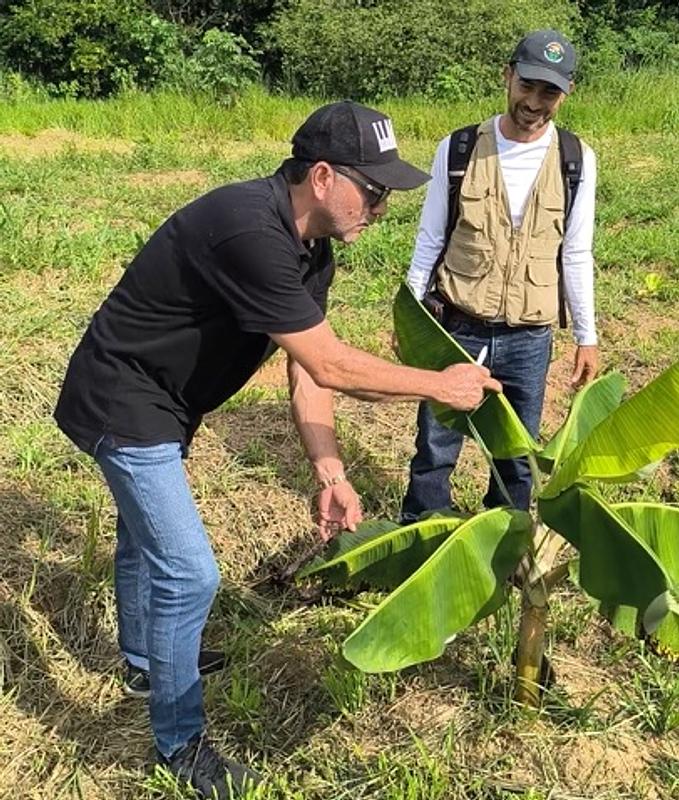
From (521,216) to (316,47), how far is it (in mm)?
17468

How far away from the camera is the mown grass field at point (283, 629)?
270cm

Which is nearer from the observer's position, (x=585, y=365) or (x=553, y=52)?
(x=553, y=52)

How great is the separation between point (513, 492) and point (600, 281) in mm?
3328

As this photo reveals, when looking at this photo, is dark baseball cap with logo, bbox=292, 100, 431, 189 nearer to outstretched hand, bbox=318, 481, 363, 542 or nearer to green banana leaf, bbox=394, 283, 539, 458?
green banana leaf, bbox=394, 283, 539, 458

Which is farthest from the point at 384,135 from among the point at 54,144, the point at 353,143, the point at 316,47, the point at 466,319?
the point at 316,47

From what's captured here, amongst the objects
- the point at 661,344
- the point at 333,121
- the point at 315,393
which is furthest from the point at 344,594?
the point at 661,344

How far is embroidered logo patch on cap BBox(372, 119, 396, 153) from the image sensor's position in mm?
2217

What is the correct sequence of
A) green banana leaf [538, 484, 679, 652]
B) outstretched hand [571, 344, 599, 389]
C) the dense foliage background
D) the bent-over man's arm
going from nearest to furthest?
green banana leaf [538, 484, 679, 652]
the bent-over man's arm
outstretched hand [571, 344, 599, 389]
the dense foliage background

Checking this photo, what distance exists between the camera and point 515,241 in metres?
3.24

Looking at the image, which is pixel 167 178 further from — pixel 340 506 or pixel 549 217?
pixel 340 506

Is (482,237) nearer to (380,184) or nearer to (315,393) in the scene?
(315,393)

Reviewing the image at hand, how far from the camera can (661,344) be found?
18.3 feet

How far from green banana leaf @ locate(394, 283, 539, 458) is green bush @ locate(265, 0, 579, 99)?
16.0 meters

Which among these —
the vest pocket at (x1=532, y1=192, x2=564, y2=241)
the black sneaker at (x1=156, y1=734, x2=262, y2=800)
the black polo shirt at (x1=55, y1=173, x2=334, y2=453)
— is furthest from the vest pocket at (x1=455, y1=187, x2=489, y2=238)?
the black sneaker at (x1=156, y1=734, x2=262, y2=800)
